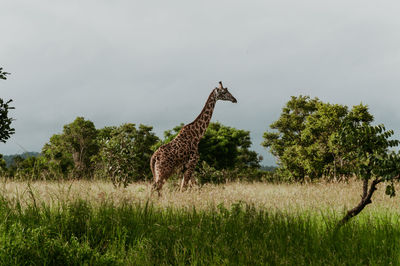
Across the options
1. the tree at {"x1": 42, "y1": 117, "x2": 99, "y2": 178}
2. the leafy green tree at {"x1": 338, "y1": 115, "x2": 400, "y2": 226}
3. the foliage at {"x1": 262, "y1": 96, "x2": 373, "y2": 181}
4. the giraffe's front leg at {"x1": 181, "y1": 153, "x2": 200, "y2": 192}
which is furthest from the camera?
the tree at {"x1": 42, "y1": 117, "x2": 99, "y2": 178}

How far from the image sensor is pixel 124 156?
11883 millimetres

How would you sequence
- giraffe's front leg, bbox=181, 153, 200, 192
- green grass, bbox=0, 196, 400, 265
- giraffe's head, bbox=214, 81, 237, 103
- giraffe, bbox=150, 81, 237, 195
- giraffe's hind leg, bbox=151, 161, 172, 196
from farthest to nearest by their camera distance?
1. giraffe's head, bbox=214, 81, 237, 103
2. giraffe's front leg, bbox=181, 153, 200, 192
3. giraffe, bbox=150, 81, 237, 195
4. giraffe's hind leg, bbox=151, 161, 172, 196
5. green grass, bbox=0, 196, 400, 265

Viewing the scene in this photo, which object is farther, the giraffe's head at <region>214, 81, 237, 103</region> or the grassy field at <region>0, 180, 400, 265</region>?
the giraffe's head at <region>214, 81, 237, 103</region>

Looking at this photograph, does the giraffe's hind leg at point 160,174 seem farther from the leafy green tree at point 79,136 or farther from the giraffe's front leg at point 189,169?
the leafy green tree at point 79,136

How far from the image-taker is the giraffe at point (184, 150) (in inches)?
427

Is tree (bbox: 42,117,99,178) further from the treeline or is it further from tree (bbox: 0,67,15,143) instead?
tree (bbox: 0,67,15,143)

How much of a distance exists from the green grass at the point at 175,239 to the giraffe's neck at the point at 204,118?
5.89 meters

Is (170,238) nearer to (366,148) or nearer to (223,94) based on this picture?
(366,148)

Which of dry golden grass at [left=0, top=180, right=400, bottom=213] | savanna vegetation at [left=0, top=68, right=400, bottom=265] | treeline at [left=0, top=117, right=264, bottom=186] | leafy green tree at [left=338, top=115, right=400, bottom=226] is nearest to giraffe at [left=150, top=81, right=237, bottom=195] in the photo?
treeline at [left=0, top=117, right=264, bottom=186]

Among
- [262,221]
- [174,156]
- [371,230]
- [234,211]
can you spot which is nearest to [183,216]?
[234,211]

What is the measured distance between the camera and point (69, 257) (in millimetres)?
4402

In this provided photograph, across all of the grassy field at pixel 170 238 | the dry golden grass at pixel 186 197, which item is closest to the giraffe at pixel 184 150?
the dry golden grass at pixel 186 197

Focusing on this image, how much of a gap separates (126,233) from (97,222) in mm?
591

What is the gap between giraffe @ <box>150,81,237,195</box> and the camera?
1084 cm
